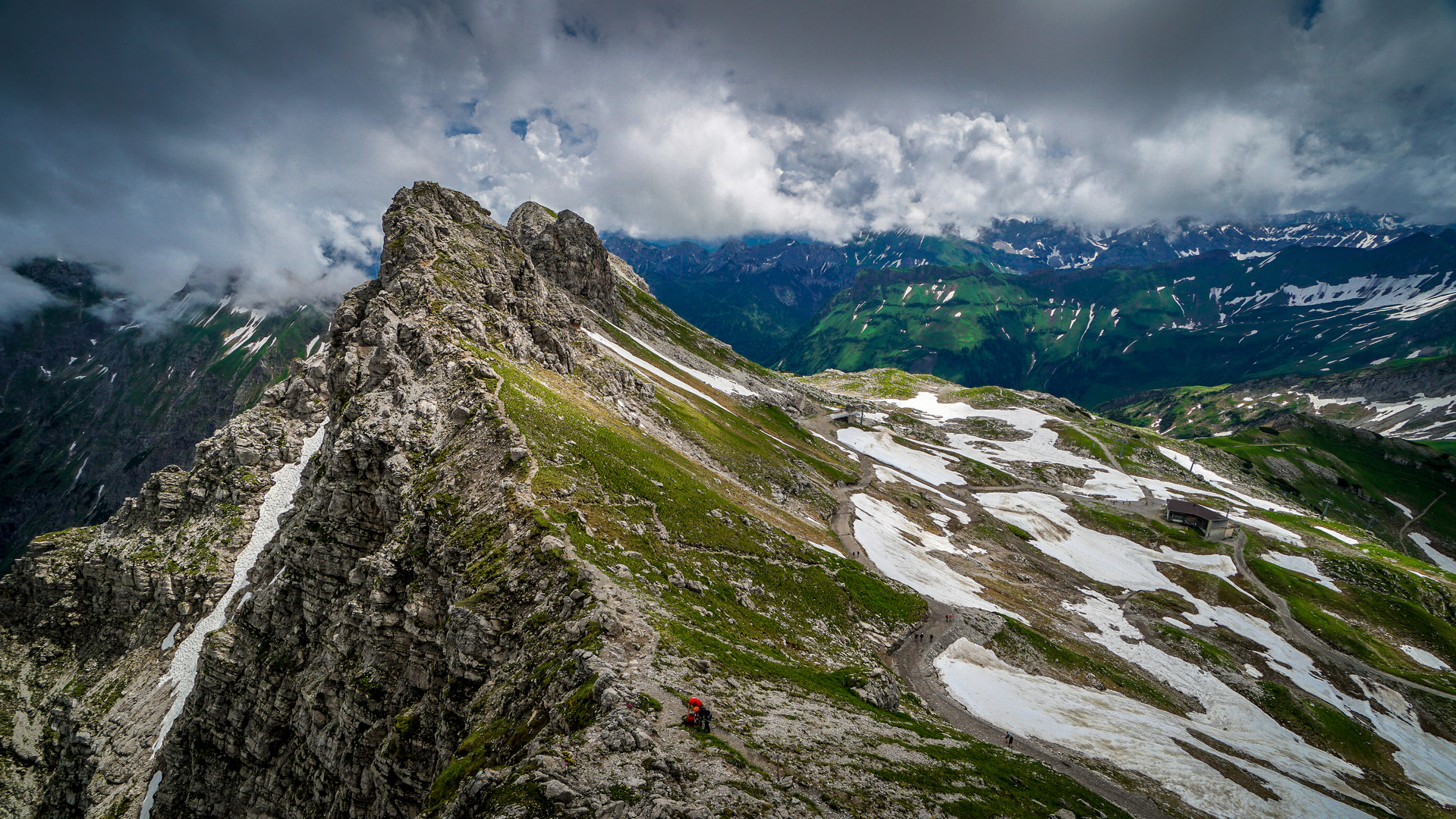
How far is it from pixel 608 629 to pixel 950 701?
2963 cm

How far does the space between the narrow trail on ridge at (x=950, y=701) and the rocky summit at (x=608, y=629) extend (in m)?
0.35

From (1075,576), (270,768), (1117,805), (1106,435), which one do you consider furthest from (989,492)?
(270,768)

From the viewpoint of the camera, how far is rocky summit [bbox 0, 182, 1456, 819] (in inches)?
810

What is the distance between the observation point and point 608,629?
2191 centimetres

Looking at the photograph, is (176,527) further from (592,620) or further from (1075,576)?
(1075,576)

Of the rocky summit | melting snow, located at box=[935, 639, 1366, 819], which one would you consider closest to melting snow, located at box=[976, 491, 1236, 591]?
the rocky summit

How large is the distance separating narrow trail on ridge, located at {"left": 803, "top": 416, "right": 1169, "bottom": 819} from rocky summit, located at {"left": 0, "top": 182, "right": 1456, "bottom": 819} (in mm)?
353

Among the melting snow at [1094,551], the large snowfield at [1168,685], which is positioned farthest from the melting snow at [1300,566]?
the melting snow at [1094,551]

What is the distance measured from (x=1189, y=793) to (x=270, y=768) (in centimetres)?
5888

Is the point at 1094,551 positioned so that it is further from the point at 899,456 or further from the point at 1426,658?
the point at 899,456

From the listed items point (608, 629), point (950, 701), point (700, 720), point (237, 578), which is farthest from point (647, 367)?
point (700, 720)

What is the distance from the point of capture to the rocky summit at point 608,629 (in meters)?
20.6

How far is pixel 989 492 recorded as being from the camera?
348ft

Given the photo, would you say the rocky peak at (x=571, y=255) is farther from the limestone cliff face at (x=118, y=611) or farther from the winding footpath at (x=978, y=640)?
the winding footpath at (x=978, y=640)
